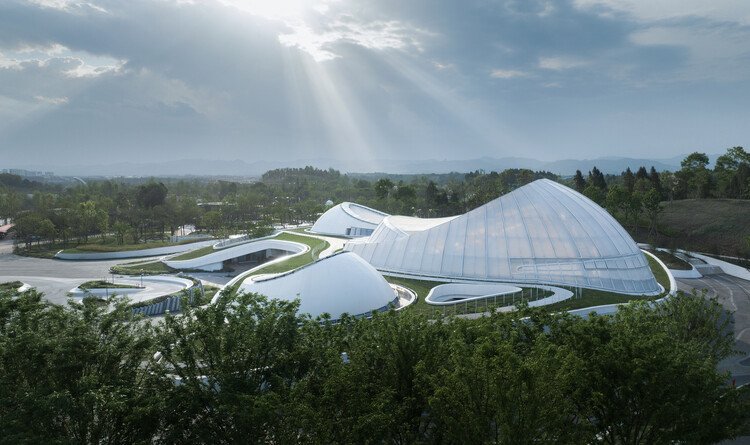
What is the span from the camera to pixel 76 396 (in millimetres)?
12594

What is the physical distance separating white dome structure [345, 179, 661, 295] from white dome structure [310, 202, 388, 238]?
26.5m

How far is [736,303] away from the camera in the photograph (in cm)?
4247

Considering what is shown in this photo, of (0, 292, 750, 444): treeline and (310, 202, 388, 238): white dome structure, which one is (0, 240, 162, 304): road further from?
(0, 292, 750, 444): treeline

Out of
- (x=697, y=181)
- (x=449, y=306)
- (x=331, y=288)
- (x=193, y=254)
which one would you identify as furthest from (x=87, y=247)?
(x=697, y=181)

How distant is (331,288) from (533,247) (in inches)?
665

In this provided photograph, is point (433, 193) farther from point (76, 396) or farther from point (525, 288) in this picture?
point (76, 396)

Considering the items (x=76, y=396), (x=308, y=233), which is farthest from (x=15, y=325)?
(x=308, y=233)

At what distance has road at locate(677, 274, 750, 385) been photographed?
2772cm

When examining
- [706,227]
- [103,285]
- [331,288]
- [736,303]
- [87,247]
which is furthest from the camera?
[706,227]

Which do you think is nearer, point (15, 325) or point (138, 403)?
point (138, 403)

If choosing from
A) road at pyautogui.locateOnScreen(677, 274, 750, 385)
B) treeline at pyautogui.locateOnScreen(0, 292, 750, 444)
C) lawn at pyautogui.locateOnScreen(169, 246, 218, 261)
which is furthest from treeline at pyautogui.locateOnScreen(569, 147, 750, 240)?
treeline at pyautogui.locateOnScreen(0, 292, 750, 444)

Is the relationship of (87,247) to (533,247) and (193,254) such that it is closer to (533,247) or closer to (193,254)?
(193,254)

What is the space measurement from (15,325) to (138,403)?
5.55 m

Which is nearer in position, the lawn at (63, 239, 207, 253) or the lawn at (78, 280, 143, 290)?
the lawn at (78, 280, 143, 290)
